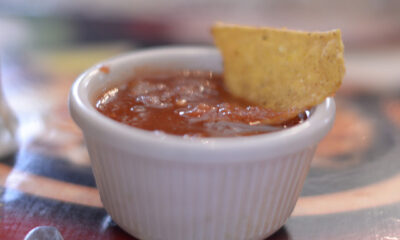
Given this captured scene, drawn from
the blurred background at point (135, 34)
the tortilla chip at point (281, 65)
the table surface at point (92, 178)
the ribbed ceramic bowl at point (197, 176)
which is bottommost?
the blurred background at point (135, 34)

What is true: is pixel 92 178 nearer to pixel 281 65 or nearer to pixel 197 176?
pixel 197 176

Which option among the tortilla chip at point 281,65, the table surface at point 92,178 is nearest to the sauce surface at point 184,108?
the tortilla chip at point 281,65

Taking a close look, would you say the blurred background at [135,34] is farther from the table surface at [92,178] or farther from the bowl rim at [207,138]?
the bowl rim at [207,138]

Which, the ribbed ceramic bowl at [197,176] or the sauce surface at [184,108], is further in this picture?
the sauce surface at [184,108]

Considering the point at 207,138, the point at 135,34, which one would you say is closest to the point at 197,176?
the point at 207,138

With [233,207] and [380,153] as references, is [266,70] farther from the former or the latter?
[380,153]

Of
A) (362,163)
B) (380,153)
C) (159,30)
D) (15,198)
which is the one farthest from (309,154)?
(159,30)

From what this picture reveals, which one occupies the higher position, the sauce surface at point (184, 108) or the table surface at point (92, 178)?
the sauce surface at point (184, 108)

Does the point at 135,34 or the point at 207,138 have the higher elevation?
the point at 207,138
